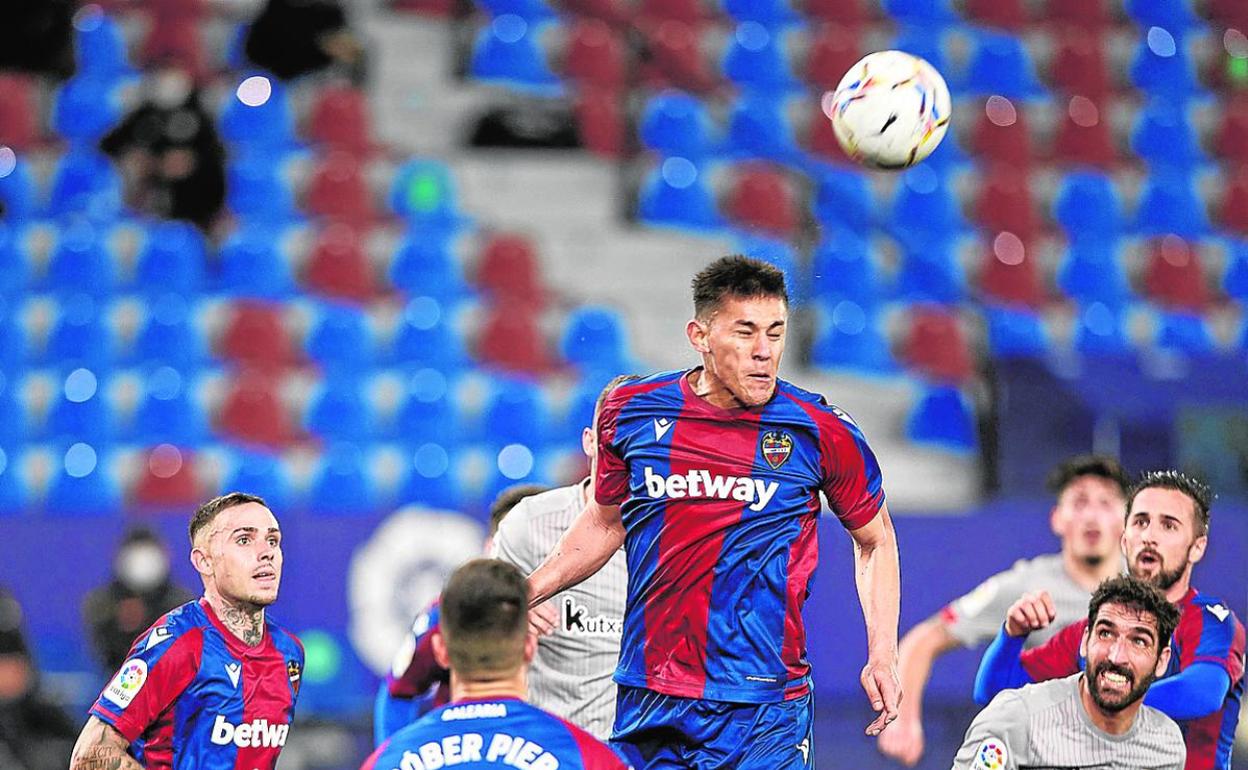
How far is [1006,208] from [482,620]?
10987mm

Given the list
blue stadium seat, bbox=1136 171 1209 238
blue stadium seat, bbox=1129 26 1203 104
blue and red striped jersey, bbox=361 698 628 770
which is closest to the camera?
blue and red striped jersey, bbox=361 698 628 770

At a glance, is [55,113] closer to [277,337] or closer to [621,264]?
[277,337]

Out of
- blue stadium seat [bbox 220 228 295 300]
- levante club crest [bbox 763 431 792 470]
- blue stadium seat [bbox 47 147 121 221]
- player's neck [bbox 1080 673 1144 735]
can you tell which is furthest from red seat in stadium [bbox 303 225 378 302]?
levante club crest [bbox 763 431 792 470]

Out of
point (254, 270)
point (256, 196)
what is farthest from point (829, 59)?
point (254, 270)

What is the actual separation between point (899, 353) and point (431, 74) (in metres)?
4.26

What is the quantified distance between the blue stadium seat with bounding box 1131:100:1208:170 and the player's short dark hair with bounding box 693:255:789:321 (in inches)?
445

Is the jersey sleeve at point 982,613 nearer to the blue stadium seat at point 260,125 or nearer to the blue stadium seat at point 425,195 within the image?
the blue stadium seat at point 425,195

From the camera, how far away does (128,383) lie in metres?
12.3

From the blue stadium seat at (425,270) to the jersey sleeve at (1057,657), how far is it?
747 centimetres

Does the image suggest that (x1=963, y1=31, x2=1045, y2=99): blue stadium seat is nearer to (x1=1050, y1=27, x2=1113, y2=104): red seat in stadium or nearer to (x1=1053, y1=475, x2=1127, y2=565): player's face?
(x1=1050, y1=27, x2=1113, y2=104): red seat in stadium

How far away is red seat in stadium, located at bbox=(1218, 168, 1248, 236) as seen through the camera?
15.2 m

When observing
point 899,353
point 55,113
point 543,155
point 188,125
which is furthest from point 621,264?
point 55,113

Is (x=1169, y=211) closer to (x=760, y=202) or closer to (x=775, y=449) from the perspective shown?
(x=760, y=202)

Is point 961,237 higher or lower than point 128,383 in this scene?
higher
